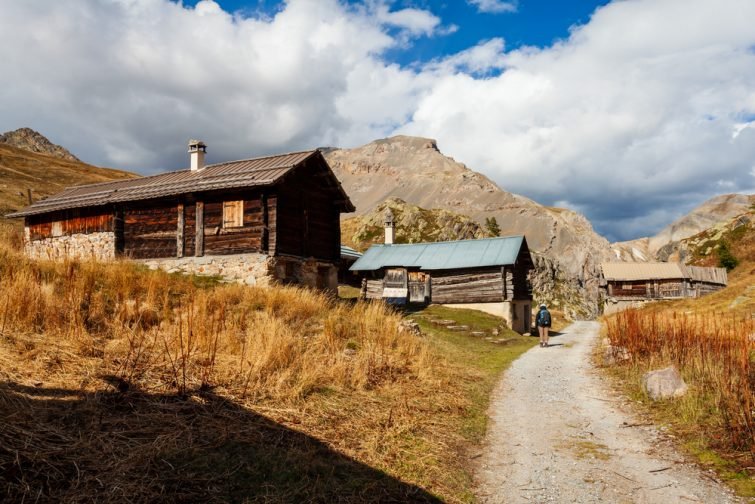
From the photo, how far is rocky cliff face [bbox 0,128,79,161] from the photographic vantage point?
439 ft

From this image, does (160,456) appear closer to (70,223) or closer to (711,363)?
(711,363)

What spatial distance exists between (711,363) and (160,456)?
9913 mm

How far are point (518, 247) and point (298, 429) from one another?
2658 cm

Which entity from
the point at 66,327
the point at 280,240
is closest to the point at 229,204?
the point at 280,240

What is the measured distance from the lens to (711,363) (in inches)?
379

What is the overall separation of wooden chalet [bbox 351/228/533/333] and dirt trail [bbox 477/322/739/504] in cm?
1947

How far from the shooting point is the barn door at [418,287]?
32344mm

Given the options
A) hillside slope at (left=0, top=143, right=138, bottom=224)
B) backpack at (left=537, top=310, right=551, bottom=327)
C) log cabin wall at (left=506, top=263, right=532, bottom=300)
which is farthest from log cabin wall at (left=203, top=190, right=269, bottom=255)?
hillside slope at (left=0, top=143, right=138, bottom=224)

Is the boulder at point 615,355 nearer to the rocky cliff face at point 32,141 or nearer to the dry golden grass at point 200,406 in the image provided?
the dry golden grass at point 200,406

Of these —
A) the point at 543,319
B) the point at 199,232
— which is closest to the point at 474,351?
the point at 543,319

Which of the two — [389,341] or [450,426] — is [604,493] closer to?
[450,426]

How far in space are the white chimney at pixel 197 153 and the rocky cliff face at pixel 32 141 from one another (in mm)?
129569

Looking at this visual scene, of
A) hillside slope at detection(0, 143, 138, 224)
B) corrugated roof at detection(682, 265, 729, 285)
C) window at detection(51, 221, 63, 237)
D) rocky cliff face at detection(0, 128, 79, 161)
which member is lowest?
corrugated roof at detection(682, 265, 729, 285)

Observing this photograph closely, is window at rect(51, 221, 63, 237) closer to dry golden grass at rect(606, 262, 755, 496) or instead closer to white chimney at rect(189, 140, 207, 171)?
white chimney at rect(189, 140, 207, 171)
